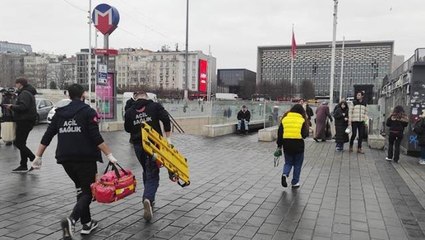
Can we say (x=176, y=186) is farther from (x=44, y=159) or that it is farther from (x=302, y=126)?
(x=44, y=159)

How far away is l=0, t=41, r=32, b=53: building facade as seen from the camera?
11188cm

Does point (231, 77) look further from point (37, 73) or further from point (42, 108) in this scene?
point (42, 108)

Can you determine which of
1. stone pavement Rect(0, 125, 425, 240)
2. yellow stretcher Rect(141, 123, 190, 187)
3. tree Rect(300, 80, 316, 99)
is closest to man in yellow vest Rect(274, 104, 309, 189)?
stone pavement Rect(0, 125, 425, 240)

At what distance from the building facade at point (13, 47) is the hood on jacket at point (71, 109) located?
11734 centimetres

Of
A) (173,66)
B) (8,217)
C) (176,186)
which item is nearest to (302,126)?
(176,186)

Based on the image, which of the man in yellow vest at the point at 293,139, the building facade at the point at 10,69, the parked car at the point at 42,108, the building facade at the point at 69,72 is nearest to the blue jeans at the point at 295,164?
the man in yellow vest at the point at 293,139

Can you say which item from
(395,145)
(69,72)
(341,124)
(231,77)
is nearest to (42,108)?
(341,124)

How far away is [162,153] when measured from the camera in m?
5.28

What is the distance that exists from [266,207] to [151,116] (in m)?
2.21

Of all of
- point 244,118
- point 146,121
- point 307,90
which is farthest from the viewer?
point 307,90

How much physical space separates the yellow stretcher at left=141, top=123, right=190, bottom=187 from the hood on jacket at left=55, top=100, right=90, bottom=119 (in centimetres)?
81

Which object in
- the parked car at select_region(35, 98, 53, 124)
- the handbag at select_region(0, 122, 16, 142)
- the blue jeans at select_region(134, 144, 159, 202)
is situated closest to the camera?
the blue jeans at select_region(134, 144, 159, 202)

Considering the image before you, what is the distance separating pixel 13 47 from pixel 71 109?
133175 mm

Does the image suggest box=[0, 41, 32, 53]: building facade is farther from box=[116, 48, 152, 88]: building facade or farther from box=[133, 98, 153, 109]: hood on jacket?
box=[133, 98, 153, 109]: hood on jacket
